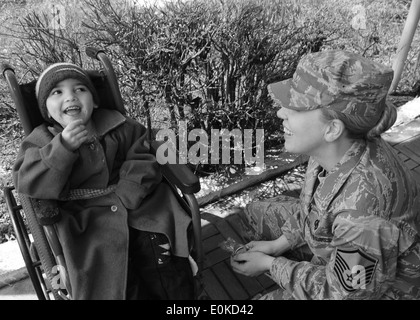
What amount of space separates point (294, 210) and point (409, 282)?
0.71 metres

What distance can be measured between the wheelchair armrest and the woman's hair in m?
0.65

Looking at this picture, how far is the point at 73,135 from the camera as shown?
1.76m

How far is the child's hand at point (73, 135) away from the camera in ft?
5.74

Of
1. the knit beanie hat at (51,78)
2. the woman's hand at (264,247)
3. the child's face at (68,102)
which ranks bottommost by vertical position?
the woman's hand at (264,247)

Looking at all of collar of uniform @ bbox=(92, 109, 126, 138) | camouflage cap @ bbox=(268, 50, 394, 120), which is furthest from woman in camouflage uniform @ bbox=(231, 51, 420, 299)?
collar of uniform @ bbox=(92, 109, 126, 138)

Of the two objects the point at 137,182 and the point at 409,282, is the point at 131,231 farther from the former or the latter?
the point at 409,282

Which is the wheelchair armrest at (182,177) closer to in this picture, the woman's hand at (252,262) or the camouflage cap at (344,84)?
the woman's hand at (252,262)

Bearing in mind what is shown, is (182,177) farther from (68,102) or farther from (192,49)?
(192,49)

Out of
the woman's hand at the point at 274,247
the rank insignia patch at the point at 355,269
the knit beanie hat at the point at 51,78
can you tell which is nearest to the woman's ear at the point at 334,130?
the rank insignia patch at the point at 355,269

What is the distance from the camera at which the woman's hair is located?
1.42 metres

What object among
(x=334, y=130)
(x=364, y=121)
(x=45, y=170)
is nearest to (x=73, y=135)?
(x=45, y=170)

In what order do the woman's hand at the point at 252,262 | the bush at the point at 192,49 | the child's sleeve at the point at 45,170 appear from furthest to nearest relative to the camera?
1. the bush at the point at 192,49
2. the woman's hand at the point at 252,262
3. the child's sleeve at the point at 45,170
